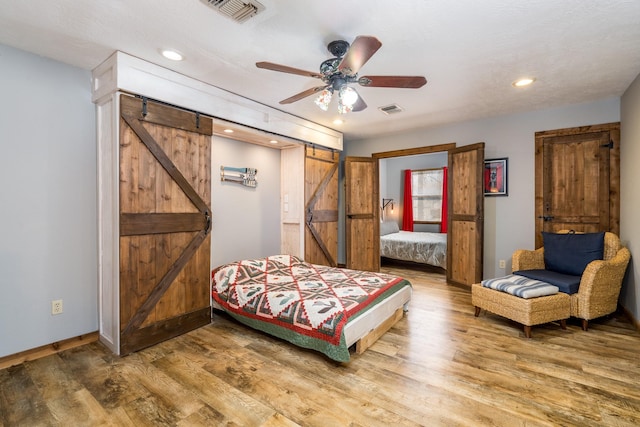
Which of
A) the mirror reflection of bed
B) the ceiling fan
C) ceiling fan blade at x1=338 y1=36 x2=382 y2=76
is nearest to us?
ceiling fan blade at x1=338 y1=36 x2=382 y2=76

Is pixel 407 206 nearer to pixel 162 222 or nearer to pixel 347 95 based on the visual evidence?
pixel 347 95

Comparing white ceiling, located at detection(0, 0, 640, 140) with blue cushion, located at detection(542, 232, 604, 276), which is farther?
blue cushion, located at detection(542, 232, 604, 276)

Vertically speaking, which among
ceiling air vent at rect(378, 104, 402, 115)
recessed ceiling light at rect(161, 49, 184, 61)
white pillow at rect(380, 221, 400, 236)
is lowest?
white pillow at rect(380, 221, 400, 236)

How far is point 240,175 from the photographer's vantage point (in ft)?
13.6

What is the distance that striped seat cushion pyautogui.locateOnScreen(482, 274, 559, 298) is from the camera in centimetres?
288

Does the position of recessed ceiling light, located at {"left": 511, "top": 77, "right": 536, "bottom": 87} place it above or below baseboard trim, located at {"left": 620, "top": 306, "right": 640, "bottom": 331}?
above

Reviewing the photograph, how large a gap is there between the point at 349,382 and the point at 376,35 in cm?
258

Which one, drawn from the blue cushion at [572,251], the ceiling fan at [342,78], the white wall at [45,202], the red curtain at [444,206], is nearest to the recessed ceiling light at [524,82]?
the ceiling fan at [342,78]

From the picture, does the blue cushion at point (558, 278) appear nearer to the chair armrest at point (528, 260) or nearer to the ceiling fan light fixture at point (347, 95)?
the chair armrest at point (528, 260)

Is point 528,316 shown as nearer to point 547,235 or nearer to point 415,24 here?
point 547,235

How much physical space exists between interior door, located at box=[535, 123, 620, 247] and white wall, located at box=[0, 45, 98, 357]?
5.34 meters

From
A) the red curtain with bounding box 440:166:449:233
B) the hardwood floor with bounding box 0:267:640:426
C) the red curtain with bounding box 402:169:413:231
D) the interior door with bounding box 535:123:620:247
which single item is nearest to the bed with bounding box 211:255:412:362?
the hardwood floor with bounding box 0:267:640:426

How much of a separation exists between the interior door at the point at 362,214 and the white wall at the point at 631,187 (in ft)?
10.5

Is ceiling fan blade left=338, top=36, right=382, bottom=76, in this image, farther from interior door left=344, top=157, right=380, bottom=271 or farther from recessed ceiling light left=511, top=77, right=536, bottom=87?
interior door left=344, top=157, right=380, bottom=271
